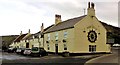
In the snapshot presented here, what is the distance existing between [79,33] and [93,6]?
21.8 feet

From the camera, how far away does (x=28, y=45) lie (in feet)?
226

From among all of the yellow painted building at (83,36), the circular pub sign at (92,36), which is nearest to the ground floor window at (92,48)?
the yellow painted building at (83,36)

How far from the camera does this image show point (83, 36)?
4322cm

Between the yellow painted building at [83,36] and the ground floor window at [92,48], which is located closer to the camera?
the yellow painted building at [83,36]

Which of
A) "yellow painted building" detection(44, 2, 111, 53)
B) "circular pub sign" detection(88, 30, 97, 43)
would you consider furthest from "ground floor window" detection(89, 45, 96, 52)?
"circular pub sign" detection(88, 30, 97, 43)

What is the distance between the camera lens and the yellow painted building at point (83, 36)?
42500 millimetres

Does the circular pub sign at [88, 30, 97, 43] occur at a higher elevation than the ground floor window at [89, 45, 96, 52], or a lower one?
higher

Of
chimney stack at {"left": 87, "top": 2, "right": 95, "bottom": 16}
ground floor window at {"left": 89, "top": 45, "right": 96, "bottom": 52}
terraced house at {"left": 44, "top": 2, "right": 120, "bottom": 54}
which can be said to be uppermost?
chimney stack at {"left": 87, "top": 2, "right": 95, "bottom": 16}

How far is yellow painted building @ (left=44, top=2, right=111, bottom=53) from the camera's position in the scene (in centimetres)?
4250

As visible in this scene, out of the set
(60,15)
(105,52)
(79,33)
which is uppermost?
(60,15)

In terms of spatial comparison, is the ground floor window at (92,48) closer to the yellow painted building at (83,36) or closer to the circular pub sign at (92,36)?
the yellow painted building at (83,36)

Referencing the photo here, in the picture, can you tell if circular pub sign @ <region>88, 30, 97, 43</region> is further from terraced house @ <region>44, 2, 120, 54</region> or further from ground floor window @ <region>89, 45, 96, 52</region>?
ground floor window @ <region>89, 45, 96, 52</region>

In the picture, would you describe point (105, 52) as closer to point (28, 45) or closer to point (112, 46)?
point (112, 46)

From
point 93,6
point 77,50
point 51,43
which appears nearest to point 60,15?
point 51,43
